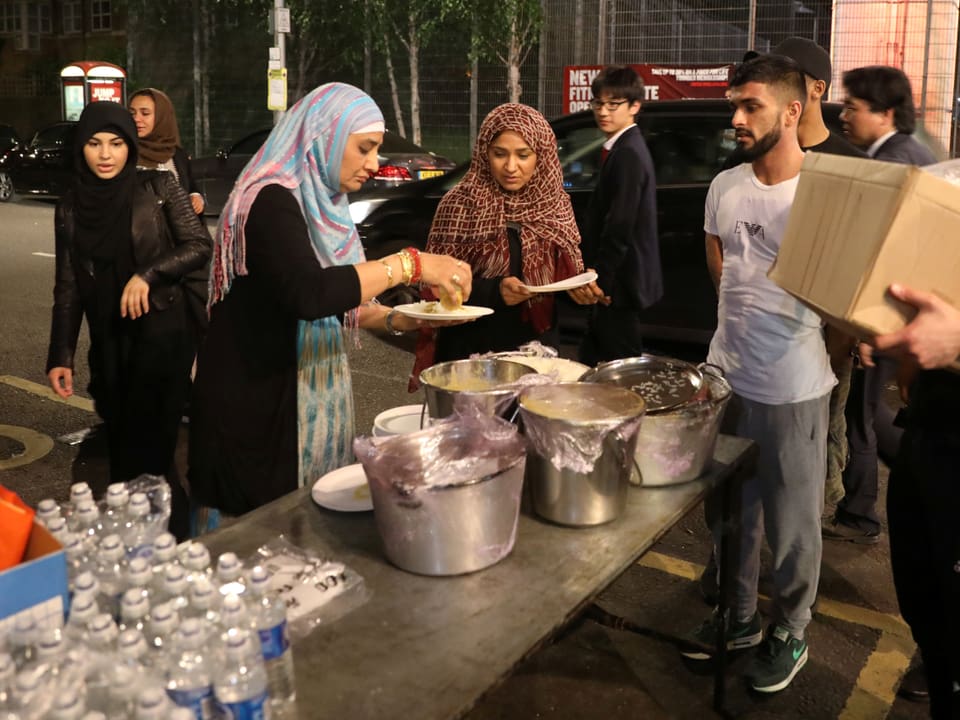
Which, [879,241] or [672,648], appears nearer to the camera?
[879,241]

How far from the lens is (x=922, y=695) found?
123 inches

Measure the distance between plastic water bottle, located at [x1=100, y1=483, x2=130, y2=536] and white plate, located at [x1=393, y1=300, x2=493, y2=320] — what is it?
3.87ft

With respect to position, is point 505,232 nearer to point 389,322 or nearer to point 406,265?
point 389,322

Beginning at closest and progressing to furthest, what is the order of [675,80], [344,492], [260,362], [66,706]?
[66,706] < [344,492] < [260,362] < [675,80]

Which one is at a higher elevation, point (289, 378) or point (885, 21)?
point (885, 21)

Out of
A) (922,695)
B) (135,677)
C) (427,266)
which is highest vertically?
(427,266)

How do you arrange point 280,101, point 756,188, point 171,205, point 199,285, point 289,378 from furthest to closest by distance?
point 280,101 < point 199,285 < point 171,205 < point 756,188 < point 289,378

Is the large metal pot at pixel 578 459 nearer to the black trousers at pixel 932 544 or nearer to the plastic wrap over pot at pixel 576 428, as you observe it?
the plastic wrap over pot at pixel 576 428

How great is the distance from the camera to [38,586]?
150 cm

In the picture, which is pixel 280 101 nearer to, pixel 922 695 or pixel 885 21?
pixel 885 21

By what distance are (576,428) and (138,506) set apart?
90cm

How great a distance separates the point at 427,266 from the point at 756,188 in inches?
42.3

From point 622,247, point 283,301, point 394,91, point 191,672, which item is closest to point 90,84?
point 394,91

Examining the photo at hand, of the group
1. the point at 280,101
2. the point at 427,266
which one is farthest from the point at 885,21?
the point at 427,266
